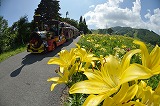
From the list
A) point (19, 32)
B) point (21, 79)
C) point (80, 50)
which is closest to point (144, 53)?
point (80, 50)

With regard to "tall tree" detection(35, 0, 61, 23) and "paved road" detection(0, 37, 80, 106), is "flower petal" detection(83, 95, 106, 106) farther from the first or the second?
"paved road" detection(0, 37, 80, 106)

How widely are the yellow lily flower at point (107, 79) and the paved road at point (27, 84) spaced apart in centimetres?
177

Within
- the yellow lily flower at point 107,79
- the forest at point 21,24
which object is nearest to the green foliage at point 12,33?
the forest at point 21,24

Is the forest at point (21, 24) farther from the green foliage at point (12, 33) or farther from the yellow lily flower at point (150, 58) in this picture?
the yellow lily flower at point (150, 58)

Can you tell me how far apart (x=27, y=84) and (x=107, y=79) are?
2.85m

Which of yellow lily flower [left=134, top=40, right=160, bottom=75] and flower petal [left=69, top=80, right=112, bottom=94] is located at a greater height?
yellow lily flower [left=134, top=40, right=160, bottom=75]

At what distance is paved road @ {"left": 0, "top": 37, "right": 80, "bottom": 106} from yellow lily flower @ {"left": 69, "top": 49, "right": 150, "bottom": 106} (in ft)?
5.82

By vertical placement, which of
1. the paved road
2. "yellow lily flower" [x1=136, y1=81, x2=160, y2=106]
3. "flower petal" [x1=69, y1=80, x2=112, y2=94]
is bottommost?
the paved road

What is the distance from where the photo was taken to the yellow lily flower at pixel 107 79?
0.83 ft

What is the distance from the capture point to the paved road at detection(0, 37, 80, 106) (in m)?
2.62

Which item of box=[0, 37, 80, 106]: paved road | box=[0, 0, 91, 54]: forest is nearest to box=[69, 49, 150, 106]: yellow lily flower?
box=[0, 0, 91, 54]: forest

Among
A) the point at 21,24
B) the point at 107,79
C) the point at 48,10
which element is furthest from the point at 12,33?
the point at 107,79

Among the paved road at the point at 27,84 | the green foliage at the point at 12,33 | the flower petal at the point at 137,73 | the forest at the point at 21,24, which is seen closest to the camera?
the flower petal at the point at 137,73

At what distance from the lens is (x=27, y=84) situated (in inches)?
121
